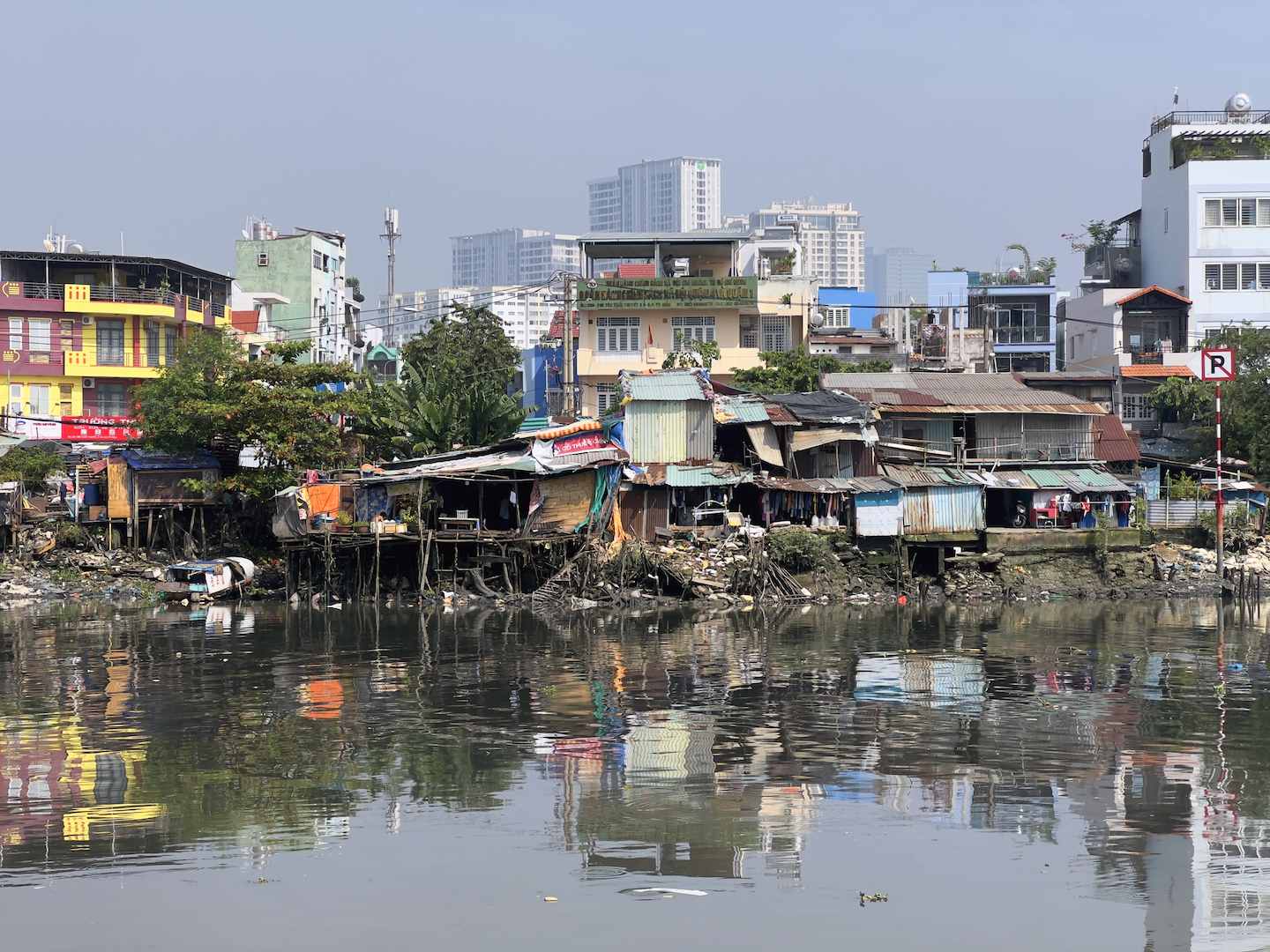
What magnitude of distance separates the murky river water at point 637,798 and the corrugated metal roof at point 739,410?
1268cm

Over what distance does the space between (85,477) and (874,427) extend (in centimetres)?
2275

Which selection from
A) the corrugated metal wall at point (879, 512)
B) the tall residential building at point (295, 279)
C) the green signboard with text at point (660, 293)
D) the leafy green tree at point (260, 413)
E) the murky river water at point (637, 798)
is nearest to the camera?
the murky river water at point (637, 798)

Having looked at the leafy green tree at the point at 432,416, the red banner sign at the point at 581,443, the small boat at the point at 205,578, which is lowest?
the small boat at the point at 205,578

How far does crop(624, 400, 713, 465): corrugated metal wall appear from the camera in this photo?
1565 inches

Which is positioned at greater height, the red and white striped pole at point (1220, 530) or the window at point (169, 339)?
the window at point (169, 339)

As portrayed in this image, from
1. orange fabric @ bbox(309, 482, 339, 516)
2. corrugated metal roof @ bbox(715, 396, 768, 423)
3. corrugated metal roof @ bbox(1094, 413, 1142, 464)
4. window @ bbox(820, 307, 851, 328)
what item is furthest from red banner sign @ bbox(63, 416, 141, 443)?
Result: window @ bbox(820, 307, 851, 328)

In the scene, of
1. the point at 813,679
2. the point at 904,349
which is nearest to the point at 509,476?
the point at 813,679

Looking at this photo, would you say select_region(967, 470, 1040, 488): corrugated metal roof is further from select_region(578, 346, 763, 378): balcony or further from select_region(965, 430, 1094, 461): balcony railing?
select_region(578, 346, 763, 378): balcony

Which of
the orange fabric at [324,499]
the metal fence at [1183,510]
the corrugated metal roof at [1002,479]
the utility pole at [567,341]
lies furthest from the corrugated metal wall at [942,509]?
the orange fabric at [324,499]

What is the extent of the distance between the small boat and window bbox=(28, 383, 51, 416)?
17.9 meters

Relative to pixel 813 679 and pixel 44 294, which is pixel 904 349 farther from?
pixel 813 679

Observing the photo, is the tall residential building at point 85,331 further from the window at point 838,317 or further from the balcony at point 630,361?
the window at point 838,317

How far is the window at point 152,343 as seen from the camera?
5419 centimetres

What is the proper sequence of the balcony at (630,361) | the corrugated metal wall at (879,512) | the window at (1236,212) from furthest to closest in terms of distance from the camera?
the window at (1236,212), the balcony at (630,361), the corrugated metal wall at (879,512)
